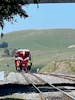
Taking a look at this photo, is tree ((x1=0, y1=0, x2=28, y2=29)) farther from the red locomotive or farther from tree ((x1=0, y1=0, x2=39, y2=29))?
the red locomotive

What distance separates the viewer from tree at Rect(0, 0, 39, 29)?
29953 millimetres

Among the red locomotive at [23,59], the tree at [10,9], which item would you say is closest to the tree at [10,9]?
the tree at [10,9]

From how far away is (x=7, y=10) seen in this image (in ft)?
98.5

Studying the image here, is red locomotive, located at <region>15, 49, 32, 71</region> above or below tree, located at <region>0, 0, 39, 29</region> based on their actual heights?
below

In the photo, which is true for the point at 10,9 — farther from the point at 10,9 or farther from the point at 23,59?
the point at 23,59

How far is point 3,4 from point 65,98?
352 inches

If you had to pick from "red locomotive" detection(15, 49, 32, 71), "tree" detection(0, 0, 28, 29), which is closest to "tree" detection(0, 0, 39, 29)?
"tree" detection(0, 0, 28, 29)

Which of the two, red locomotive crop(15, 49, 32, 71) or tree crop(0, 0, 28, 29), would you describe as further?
red locomotive crop(15, 49, 32, 71)

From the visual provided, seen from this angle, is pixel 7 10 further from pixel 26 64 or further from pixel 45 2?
pixel 26 64

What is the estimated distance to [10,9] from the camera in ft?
99.1

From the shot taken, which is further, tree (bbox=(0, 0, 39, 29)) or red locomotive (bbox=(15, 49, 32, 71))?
red locomotive (bbox=(15, 49, 32, 71))

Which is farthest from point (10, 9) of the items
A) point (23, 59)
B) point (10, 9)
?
point (23, 59)

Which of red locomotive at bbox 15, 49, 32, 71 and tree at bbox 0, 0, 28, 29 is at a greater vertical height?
tree at bbox 0, 0, 28, 29

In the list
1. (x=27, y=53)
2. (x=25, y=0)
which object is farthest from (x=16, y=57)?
(x=25, y=0)
